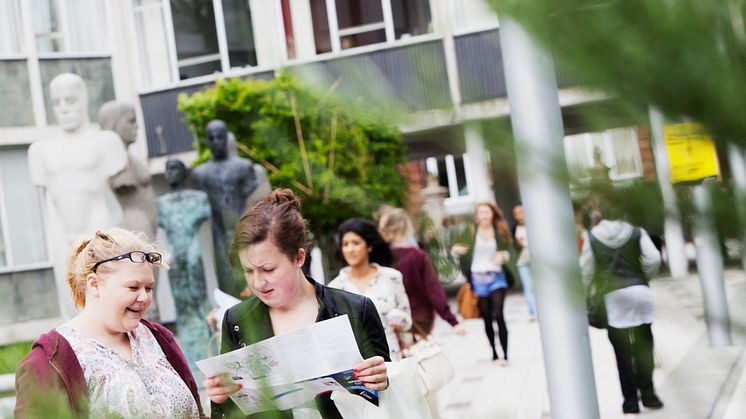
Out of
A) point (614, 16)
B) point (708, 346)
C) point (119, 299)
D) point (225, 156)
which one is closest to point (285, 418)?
point (708, 346)

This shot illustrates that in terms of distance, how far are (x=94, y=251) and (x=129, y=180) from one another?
7873 millimetres

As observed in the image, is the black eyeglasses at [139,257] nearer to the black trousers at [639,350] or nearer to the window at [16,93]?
the black trousers at [639,350]

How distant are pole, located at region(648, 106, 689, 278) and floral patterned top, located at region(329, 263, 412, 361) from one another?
501 cm

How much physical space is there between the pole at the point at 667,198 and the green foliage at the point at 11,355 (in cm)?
63

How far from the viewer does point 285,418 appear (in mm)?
1119

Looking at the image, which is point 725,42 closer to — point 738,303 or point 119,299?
point 738,303

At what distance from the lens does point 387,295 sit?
20.0ft

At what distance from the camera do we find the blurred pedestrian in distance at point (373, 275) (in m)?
6.00

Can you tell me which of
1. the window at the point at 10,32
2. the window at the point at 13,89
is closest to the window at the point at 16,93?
the window at the point at 13,89

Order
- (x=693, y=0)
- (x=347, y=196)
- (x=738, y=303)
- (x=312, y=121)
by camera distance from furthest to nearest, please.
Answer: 1. (x=347, y=196)
2. (x=312, y=121)
3. (x=738, y=303)
4. (x=693, y=0)

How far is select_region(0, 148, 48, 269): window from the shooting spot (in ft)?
67.2

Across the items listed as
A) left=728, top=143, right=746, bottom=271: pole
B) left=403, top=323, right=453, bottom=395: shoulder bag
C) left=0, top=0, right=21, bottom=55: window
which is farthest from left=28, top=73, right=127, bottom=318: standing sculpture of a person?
left=0, top=0, right=21, bottom=55: window

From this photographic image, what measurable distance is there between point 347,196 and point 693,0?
609mm

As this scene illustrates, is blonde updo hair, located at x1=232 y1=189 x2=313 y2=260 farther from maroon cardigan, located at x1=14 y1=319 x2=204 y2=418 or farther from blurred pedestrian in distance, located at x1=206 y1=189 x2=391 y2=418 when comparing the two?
maroon cardigan, located at x1=14 y1=319 x2=204 y2=418
